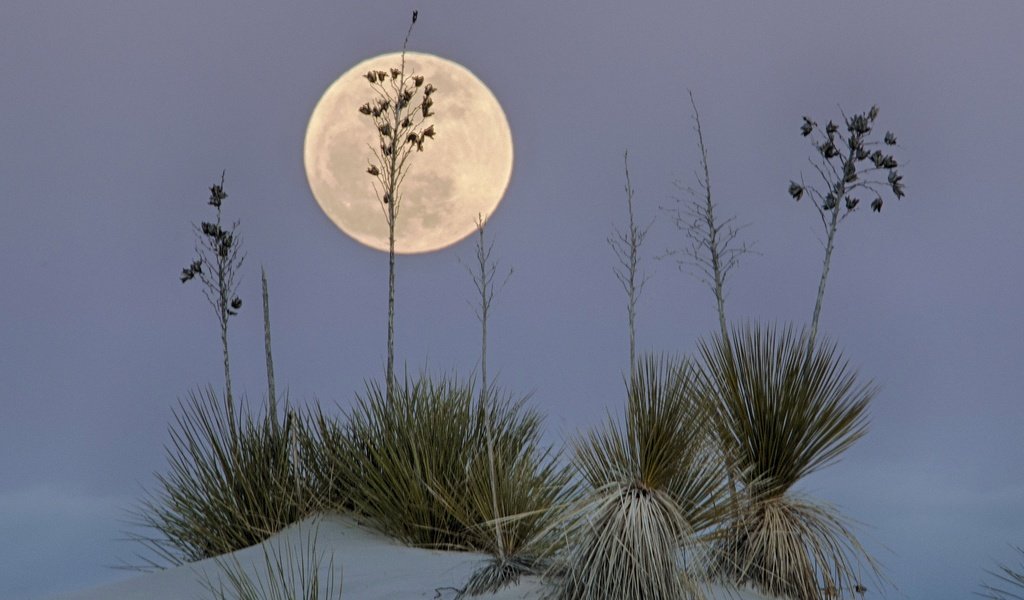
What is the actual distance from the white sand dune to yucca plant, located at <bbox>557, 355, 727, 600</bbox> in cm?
36

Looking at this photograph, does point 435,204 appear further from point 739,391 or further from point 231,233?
point 739,391

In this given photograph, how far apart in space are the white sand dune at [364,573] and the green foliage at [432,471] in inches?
6.5

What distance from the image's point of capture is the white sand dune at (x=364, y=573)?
6.17m

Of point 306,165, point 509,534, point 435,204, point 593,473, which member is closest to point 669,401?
point 593,473

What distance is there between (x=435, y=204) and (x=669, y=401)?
649cm

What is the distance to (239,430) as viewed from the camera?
27.8 ft

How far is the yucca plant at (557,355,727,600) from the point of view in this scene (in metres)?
5.49

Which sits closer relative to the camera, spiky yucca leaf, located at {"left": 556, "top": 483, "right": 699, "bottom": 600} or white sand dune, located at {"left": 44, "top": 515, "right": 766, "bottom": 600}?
spiky yucca leaf, located at {"left": 556, "top": 483, "right": 699, "bottom": 600}

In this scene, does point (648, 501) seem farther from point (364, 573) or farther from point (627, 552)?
point (364, 573)

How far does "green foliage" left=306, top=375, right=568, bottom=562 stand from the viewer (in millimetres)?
7133

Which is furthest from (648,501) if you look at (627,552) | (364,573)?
(364,573)

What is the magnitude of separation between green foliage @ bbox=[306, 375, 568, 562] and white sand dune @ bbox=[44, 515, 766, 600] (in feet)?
0.55

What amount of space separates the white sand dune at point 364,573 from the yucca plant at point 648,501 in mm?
357

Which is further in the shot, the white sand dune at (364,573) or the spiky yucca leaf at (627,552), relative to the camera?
the white sand dune at (364,573)
